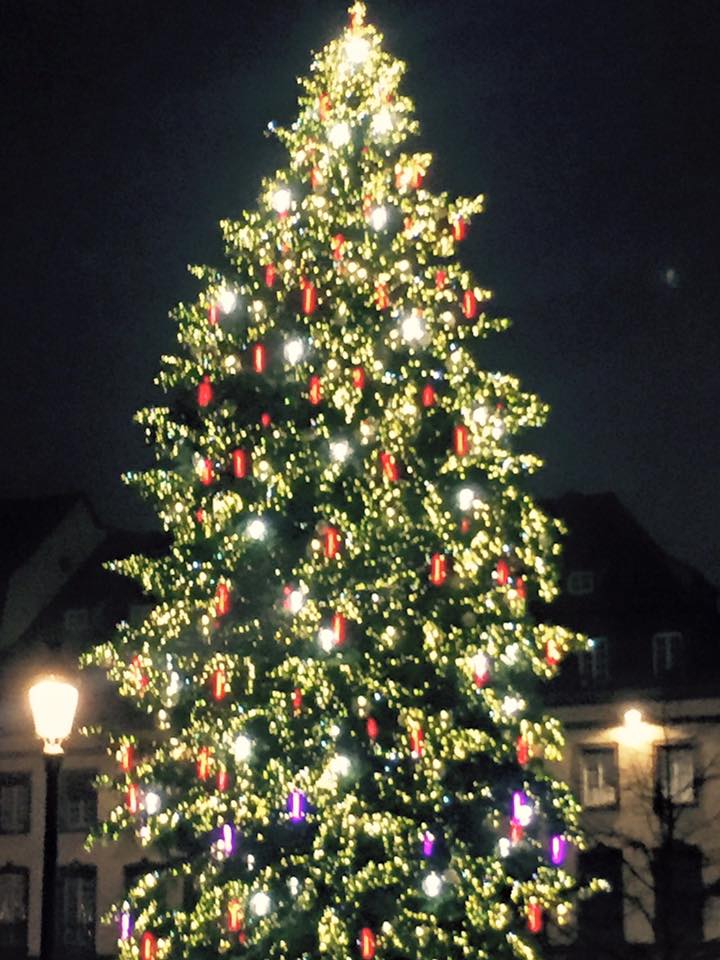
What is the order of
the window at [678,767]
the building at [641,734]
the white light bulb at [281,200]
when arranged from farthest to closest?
1. the window at [678,767]
2. the building at [641,734]
3. the white light bulb at [281,200]

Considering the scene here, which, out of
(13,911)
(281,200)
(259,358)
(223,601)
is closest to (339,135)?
(281,200)

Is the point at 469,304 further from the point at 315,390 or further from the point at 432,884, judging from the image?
the point at 432,884

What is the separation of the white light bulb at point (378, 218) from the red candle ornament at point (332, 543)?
401 cm

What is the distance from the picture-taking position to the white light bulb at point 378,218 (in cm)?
2283

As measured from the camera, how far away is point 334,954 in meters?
20.5

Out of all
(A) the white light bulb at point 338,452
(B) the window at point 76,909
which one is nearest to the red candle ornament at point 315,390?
(A) the white light bulb at point 338,452

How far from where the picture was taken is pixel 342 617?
839 inches

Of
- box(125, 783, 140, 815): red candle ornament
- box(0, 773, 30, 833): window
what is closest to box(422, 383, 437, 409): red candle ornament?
box(125, 783, 140, 815): red candle ornament

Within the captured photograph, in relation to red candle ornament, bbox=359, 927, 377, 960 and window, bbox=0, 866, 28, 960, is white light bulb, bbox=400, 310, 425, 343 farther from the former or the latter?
window, bbox=0, 866, 28, 960

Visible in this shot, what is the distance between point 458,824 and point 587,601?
29284 millimetres

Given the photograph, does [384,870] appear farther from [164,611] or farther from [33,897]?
[33,897]

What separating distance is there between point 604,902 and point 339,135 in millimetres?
28696

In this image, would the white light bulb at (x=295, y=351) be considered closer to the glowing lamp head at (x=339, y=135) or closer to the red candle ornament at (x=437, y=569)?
the glowing lamp head at (x=339, y=135)

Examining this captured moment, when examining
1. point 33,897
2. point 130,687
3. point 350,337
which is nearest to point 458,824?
point 130,687
